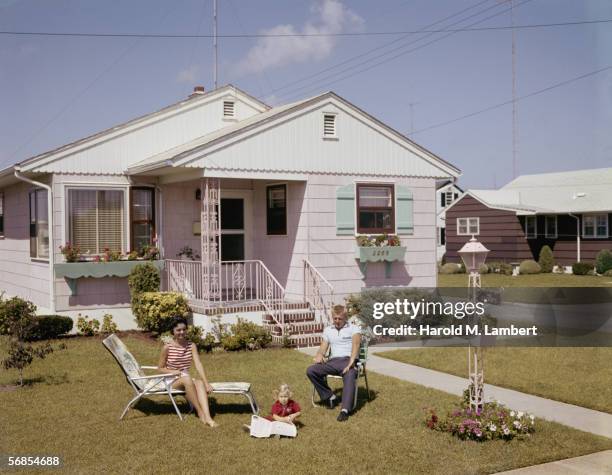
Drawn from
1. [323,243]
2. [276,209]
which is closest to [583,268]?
[323,243]

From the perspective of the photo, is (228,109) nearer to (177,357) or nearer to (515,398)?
(177,357)

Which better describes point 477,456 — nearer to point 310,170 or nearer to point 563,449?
point 563,449

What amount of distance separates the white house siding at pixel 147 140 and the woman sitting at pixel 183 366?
747cm

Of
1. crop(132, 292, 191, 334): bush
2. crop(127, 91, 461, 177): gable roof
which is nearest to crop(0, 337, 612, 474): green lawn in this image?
crop(132, 292, 191, 334): bush

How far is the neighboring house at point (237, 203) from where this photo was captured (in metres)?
14.4

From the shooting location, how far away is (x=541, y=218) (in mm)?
32000

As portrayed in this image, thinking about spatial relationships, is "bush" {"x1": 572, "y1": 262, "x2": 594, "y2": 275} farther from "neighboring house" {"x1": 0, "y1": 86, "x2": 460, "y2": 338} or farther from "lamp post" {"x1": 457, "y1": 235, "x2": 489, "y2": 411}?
"lamp post" {"x1": 457, "y1": 235, "x2": 489, "y2": 411}

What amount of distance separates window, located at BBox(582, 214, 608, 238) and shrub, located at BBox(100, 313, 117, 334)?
72.6 ft

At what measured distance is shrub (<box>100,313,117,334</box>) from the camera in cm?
1477

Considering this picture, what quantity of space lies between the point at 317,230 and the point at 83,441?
28.0 feet

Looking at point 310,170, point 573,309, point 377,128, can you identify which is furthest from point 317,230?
point 573,309

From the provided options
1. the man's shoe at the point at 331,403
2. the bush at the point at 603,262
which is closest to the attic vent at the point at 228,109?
the man's shoe at the point at 331,403

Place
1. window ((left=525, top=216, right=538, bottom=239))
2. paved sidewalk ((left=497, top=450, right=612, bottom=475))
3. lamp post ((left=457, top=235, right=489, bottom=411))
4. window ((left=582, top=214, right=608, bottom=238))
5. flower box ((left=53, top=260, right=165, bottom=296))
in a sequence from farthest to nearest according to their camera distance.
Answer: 1. window ((left=525, top=216, right=538, bottom=239))
2. window ((left=582, top=214, right=608, bottom=238))
3. flower box ((left=53, top=260, right=165, bottom=296))
4. lamp post ((left=457, top=235, right=489, bottom=411))
5. paved sidewalk ((left=497, top=450, right=612, bottom=475))

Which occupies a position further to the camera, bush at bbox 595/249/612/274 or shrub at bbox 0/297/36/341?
bush at bbox 595/249/612/274
